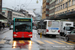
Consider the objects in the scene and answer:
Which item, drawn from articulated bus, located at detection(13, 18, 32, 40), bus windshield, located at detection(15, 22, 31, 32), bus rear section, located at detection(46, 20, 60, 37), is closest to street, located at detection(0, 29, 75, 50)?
articulated bus, located at detection(13, 18, 32, 40)

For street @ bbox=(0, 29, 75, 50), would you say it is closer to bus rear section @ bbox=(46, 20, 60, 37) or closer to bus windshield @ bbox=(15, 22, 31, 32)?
bus windshield @ bbox=(15, 22, 31, 32)

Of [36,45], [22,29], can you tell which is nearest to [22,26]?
[22,29]

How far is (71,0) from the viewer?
46.7m

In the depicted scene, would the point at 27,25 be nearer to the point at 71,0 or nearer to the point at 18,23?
the point at 18,23

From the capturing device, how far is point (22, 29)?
18938 mm

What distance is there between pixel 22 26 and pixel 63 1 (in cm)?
3837

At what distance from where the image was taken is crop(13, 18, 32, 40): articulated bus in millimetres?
18719

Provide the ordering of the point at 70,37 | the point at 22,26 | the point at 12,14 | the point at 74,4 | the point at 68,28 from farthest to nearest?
the point at 12,14, the point at 74,4, the point at 68,28, the point at 22,26, the point at 70,37

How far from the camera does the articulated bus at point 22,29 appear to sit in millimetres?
18719

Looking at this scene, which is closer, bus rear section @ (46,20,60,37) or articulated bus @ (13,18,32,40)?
articulated bus @ (13,18,32,40)

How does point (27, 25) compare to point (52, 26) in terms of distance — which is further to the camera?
point (52, 26)

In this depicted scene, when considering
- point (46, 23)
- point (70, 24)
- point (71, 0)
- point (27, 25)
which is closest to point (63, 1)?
point (71, 0)

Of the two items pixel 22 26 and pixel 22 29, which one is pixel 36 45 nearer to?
pixel 22 29

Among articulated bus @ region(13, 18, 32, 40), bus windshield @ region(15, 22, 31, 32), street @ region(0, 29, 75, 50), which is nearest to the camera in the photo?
street @ region(0, 29, 75, 50)
